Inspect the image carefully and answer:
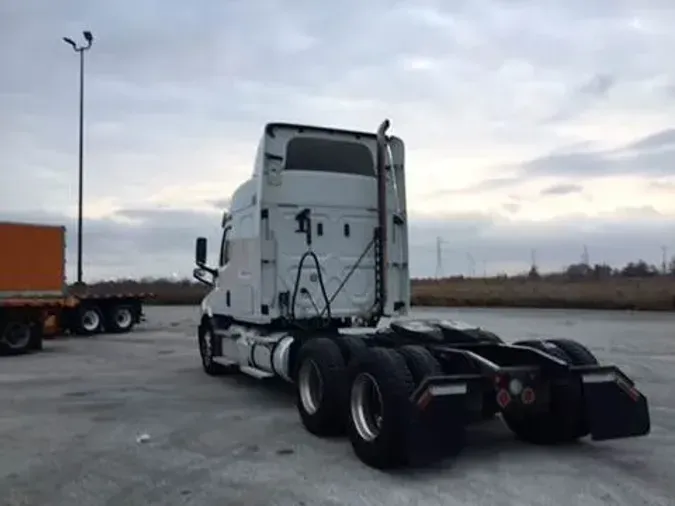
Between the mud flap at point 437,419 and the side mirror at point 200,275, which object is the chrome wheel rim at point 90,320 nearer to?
the side mirror at point 200,275

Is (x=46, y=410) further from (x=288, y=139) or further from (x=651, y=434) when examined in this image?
(x=651, y=434)

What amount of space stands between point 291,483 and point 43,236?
1557 centimetres

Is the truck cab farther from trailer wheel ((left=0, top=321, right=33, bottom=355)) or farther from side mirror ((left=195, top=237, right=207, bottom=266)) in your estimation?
trailer wheel ((left=0, top=321, right=33, bottom=355))

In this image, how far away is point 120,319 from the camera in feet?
82.4

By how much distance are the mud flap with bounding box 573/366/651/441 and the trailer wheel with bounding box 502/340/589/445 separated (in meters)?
0.14

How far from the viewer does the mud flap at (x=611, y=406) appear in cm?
704

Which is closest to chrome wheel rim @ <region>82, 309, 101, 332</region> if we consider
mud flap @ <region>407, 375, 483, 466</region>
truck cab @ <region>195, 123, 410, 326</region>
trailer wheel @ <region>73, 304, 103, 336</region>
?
trailer wheel @ <region>73, 304, 103, 336</region>

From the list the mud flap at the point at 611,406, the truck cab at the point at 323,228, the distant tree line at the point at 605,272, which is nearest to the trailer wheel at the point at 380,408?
the mud flap at the point at 611,406

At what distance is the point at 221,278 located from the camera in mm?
12602

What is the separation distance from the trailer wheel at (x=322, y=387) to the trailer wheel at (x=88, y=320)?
56.2 feet

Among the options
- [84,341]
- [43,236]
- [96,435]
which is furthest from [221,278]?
[84,341]

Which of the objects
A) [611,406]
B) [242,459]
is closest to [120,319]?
[242,459]

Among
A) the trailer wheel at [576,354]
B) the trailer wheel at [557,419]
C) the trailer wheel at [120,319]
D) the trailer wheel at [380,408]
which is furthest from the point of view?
the trailer wheel at [120,319]

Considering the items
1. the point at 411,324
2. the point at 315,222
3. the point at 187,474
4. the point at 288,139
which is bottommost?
the point at 187,474
